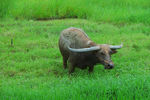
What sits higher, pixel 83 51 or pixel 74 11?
pixel 83 51

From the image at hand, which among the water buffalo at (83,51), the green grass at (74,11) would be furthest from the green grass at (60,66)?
the green grass at (74,11)

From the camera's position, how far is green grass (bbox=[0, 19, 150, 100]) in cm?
439

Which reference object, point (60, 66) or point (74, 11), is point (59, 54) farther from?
point (74, 11)

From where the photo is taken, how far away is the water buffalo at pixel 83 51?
505cm

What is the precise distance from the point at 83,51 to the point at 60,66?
1.24 metres

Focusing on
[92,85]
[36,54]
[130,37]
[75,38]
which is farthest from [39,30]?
[92,85]

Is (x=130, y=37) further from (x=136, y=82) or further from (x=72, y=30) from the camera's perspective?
(x=136, y=82)

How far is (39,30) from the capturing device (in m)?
8.39

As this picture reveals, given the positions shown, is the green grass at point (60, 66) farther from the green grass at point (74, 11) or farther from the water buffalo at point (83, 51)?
the green grass at point (74, 11)

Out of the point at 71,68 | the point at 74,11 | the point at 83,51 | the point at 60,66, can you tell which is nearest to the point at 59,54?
the point at 60,66

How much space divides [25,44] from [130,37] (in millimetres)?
2735

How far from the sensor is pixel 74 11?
32.2 ft

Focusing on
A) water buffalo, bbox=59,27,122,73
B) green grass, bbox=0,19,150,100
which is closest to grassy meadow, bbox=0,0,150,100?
green grass, bbox=0,19,150,100

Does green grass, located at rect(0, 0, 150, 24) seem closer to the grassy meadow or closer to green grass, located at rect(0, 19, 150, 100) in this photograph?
the grassy meadow
